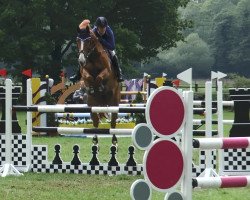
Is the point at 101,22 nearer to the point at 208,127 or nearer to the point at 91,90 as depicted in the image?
the point at 91,90

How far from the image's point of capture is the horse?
945 centimetres

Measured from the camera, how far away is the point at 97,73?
9906mm

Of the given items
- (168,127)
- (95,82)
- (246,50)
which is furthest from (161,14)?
(246,50)

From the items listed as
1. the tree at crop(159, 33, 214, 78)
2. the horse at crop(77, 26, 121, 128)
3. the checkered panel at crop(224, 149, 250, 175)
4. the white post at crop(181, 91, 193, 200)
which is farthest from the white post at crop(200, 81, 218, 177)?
the tree at crop(159, 33, 214, 78)

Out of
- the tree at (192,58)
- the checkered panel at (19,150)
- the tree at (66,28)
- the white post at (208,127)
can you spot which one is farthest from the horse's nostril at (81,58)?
the tree at (192,58)

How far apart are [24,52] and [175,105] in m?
30.8

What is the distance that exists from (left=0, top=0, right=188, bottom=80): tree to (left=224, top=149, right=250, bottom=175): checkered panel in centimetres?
2485

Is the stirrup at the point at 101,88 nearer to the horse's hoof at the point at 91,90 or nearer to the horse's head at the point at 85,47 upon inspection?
the horse's hoof at the point at 91,90

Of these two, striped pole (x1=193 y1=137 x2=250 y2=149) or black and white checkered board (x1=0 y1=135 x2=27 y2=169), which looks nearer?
striped pole (x1=193 y1=137 x2=250 y2=149)

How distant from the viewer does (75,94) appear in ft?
61.6

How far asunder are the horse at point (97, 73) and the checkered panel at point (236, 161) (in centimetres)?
264

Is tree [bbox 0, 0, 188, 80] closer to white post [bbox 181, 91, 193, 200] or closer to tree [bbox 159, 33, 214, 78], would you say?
white post [bbox 181, 91, 193, 200]

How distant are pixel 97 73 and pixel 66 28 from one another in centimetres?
2496

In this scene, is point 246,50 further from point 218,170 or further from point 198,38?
point 218,170
